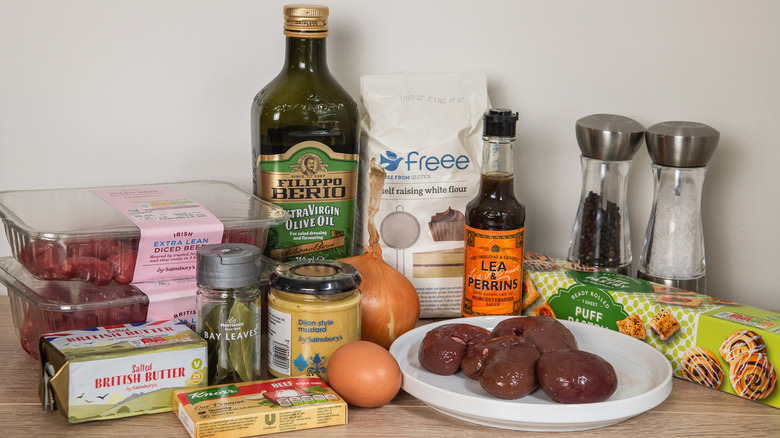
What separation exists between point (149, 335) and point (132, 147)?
0.41m

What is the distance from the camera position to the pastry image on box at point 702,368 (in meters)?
0.89

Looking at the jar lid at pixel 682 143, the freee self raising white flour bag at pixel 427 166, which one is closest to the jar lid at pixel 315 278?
the freee self raising white flour bag at pixel 427 166

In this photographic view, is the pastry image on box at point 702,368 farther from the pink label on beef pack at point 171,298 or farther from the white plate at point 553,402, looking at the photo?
the pink label on beef pack at point 171,298

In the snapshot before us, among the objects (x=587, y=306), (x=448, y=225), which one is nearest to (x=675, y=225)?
(x=587, y=306)

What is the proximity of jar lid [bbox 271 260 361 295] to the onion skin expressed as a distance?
0.08 m

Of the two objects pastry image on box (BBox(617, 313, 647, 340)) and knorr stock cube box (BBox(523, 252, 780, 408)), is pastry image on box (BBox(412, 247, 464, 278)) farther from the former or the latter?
pastry image on box (BBox(617, 313, 647, 340))

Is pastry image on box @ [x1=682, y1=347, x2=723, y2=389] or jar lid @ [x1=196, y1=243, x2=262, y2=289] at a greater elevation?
jar lid @ [x1=196, y1=243, x2=262, y2=289]

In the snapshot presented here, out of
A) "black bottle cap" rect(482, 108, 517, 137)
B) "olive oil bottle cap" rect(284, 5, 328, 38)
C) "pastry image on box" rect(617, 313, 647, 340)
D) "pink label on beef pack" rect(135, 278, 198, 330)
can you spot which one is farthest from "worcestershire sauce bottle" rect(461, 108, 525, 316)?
"pink label on beef pack" rect(135, 278, 198, 330)

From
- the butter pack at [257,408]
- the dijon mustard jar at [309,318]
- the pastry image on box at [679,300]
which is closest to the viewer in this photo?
the butter pack at [257,408]

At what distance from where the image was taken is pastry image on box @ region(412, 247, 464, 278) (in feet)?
3.63

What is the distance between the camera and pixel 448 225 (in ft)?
3.63

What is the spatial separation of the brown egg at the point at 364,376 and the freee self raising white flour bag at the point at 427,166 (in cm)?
30

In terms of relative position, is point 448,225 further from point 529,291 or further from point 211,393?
point 211,393

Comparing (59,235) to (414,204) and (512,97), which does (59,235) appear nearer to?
(414,204)
